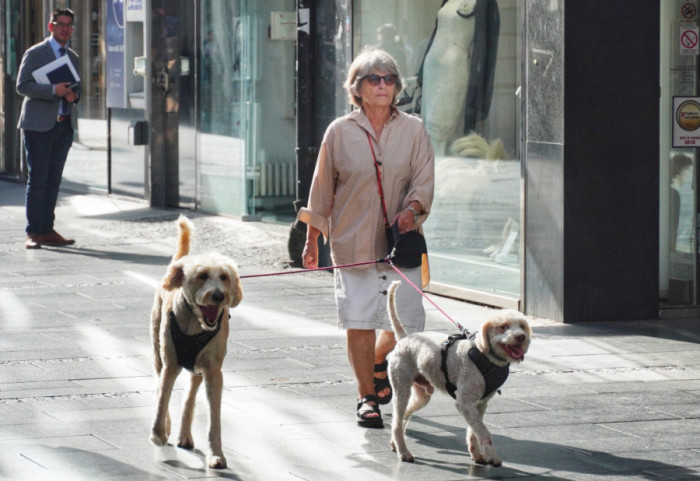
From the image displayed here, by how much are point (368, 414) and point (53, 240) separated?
24.9ft

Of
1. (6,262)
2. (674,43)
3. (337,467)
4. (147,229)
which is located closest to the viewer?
(337,467)

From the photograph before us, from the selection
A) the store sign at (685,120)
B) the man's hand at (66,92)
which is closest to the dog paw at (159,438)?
→ the store sign at (685,120)

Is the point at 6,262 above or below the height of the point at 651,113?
below

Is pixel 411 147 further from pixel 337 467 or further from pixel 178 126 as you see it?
pixel 178 126

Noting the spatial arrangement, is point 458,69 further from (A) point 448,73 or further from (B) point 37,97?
(B) point 37,97

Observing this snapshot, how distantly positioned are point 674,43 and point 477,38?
1.56 metres

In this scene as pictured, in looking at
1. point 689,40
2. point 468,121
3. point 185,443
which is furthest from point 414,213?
point 468,121

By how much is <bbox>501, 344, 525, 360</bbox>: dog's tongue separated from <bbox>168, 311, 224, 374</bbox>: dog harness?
1.21m

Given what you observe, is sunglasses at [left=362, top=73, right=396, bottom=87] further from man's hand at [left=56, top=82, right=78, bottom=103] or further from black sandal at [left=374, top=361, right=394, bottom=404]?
man's hand at [left=56, top=82, right=78, bottom=103]

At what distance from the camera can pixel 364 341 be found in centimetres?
681

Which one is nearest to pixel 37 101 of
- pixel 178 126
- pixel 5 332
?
pixel 178 126

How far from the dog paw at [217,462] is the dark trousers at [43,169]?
7.91m

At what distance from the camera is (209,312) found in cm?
577

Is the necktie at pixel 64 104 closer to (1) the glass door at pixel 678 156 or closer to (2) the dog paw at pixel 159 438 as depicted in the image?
(1) the glass door at pixel 678 156
